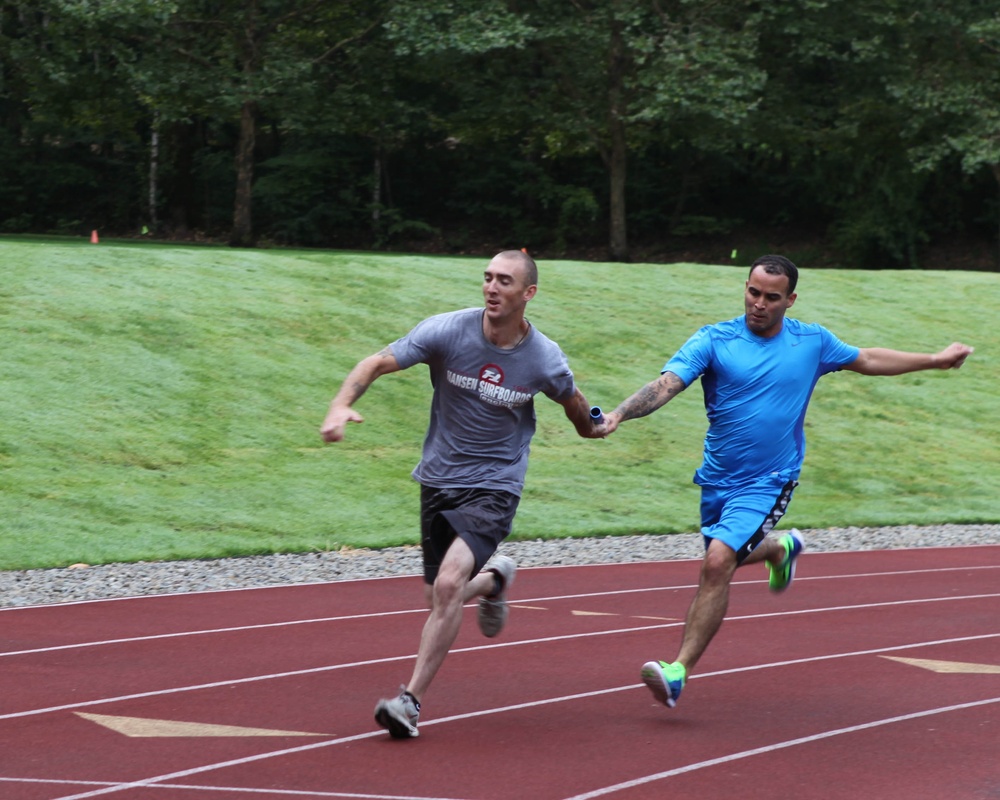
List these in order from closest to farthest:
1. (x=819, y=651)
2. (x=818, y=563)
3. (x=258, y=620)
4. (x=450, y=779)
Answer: (x=450, y=779)
(x=819, y=651)
(x=258, y=620)
(x=818, y=563)

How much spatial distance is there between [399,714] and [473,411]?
130cm

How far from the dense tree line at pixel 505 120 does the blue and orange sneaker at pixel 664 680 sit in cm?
2820

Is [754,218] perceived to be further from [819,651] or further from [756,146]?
[819,651]

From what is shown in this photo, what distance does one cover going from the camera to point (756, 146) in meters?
45.1

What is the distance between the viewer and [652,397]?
21.0 ft

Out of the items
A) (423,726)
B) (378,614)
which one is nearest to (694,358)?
(423,726)

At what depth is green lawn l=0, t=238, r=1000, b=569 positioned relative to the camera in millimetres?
14367

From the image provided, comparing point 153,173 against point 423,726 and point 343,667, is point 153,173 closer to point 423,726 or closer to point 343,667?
point 343,667

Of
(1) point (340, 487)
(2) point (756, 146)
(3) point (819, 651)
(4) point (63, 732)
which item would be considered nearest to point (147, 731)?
(4) point (63, 732)

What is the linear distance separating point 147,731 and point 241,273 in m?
17.6

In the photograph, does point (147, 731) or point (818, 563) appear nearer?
point (147, 731)

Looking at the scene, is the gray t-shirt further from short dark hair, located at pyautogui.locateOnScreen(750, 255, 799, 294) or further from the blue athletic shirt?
short dark hair, located at pyautogui.locateOnScreen(750, 255, 799, 294)

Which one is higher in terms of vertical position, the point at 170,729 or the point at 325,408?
the point at 170,729

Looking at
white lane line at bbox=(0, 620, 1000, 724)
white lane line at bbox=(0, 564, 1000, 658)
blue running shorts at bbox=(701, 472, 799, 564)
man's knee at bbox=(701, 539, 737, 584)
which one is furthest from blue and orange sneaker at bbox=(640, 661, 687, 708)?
white lane line at bbox=(0, 564, 1000, 658)
